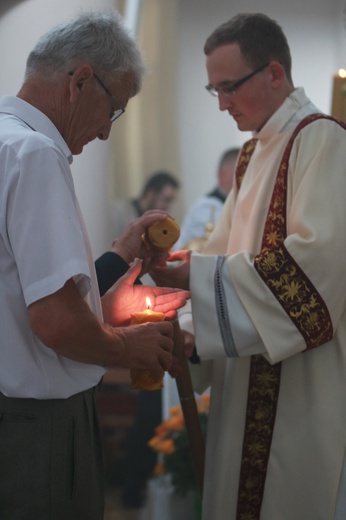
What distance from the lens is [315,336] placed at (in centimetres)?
258

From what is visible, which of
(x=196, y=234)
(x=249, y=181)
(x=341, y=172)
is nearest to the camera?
(x=341, y=172)

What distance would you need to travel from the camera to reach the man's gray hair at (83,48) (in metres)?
2.08

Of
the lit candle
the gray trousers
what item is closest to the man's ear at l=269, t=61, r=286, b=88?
the lit candle

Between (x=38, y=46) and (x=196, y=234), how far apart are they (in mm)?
3616

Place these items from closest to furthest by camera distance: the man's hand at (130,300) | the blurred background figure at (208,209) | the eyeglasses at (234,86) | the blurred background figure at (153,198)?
the man's hand at (130,300)
the eyeglasses at (234,86)
the blurred background figure at (208,209)
the blurred background figure at (153,198)

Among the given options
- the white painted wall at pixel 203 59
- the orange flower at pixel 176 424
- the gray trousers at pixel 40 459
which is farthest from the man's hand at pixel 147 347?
the white painted wall at pixel 203 59

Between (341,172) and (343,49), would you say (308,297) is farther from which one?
(343,49)

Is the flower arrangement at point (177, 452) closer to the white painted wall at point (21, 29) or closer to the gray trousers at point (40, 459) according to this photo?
the white painted wall at point (21, 29)

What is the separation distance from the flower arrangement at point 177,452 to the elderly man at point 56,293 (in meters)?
1.85

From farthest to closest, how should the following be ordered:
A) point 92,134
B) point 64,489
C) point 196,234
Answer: point 196,234
point 92,134
point 64,489

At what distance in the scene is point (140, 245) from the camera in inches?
109

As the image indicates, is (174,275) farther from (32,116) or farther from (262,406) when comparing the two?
(32,116)

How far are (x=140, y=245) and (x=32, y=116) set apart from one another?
0.81 meters

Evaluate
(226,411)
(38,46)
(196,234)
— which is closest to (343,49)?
(196,234)
